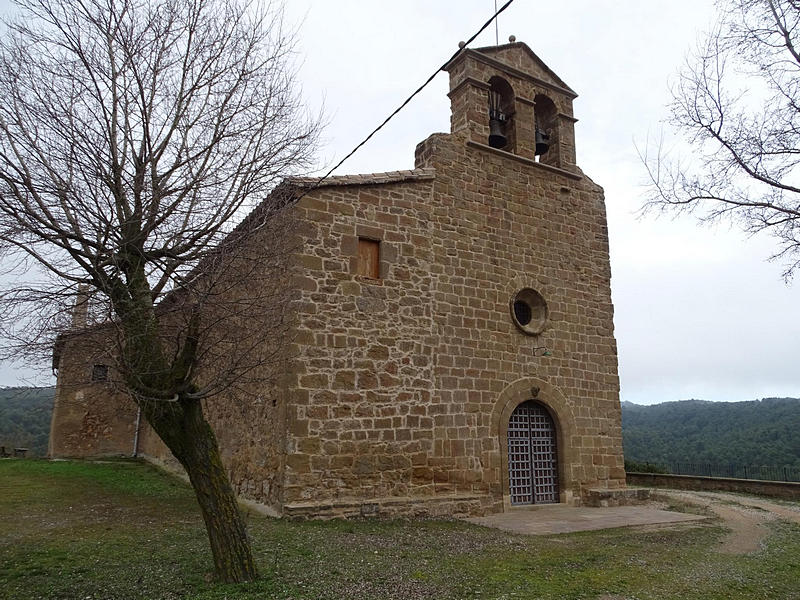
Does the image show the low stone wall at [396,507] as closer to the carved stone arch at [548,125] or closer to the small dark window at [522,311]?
the small dark window at [522,311]

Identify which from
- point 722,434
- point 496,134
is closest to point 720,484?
point 496,134

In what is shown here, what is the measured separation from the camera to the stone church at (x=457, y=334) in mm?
8875

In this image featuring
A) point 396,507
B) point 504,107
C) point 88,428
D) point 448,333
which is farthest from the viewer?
point 88,428

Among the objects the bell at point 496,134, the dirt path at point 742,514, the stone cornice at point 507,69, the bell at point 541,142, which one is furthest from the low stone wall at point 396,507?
the stone cornice at point 507,69

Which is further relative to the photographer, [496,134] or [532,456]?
[496,134]

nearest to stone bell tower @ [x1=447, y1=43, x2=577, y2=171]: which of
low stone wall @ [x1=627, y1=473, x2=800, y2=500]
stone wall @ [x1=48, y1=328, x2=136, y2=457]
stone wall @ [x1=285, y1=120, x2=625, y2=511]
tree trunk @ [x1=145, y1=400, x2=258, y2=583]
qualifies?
stone wall @ [x1=285, y1=120, x2=625, y2=511]

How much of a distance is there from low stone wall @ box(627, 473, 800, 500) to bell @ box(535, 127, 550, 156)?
9704 mm

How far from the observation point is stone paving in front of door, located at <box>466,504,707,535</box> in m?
8.74

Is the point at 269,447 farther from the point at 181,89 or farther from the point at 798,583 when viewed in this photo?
the point at 798,583

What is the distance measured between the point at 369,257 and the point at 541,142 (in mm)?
5436

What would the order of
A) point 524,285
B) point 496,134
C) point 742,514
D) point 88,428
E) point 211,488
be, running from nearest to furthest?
point 211,488 < point 742,514 < point 524,285 < point 496,134 < point 88,428

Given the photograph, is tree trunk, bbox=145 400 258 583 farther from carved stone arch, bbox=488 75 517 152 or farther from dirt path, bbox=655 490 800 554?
carved stone arch, bbox=488 75 517 152

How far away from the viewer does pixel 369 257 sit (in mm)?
9820

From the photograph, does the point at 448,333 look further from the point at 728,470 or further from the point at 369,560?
the point at 728,470
